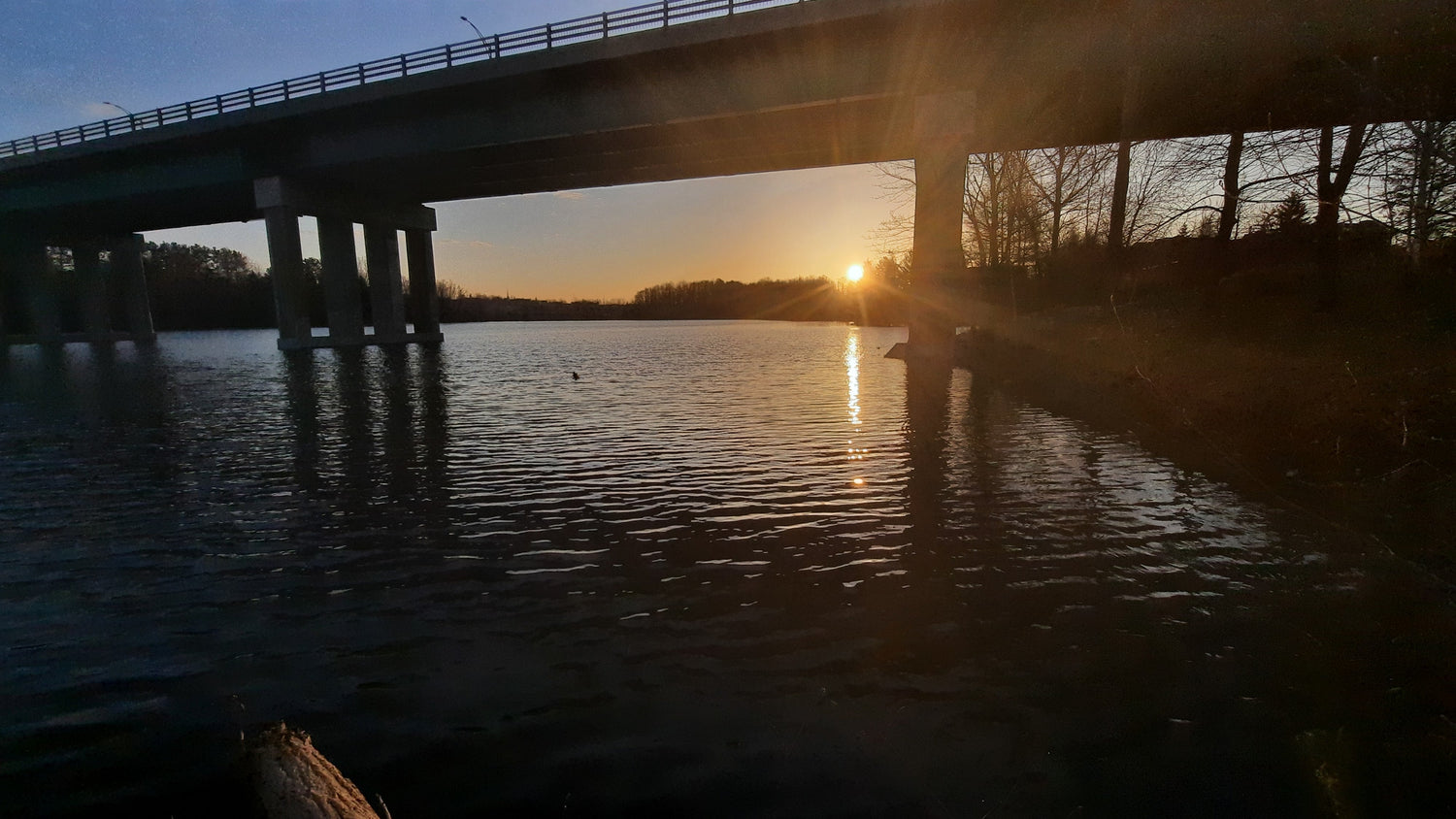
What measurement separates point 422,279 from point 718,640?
2737 inches

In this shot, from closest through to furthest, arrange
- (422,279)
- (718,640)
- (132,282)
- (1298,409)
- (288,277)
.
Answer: (718,640) → (1298,409) → (288,277) → (422,279) → (132,282)

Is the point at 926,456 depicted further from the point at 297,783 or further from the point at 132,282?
the point at 132,282

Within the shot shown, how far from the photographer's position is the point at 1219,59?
2508 cm

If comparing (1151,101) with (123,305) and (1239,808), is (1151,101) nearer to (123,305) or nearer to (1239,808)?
(1239,808)

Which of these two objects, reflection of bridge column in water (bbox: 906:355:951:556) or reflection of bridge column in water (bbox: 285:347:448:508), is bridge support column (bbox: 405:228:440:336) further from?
reflection of bridge column in water (bbox: 906:355:951:556)

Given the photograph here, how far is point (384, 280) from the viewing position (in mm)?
60969

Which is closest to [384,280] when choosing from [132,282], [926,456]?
[132,282]

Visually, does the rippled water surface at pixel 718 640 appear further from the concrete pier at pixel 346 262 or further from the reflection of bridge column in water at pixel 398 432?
the concrete pier at pixel 346 262

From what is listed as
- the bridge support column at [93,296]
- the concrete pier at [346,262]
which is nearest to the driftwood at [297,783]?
the concrete pier at [346,262]

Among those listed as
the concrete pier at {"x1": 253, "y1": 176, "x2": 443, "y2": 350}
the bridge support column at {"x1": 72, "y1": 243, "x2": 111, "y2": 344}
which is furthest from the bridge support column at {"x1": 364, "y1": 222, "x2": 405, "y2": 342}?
the bridge support column at {"x1": 72, "y1": 243, "x2": 111, "y2": 344}

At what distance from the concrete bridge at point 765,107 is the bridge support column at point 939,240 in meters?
0.09

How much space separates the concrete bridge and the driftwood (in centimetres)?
2085

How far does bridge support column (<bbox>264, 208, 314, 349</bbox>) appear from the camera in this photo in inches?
1886

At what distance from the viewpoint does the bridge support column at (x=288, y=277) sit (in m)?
47.9
